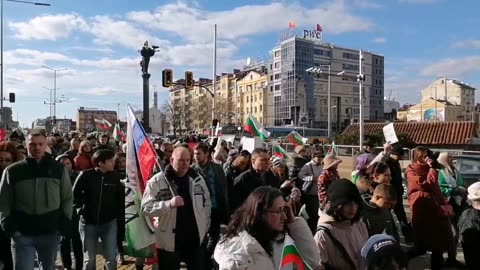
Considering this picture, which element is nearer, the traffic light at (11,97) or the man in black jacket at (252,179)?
the man in black jacket at (252,179)

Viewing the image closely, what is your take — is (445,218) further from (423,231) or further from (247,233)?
(247,233)

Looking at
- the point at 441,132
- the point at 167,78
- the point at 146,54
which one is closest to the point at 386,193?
the point at 146,54

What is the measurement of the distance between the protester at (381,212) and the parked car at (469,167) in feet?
26.7

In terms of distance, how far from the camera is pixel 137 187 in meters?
5.19

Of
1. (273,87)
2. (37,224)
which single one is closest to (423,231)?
(37,224)

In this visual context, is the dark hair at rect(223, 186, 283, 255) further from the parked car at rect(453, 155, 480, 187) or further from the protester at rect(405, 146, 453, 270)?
the parked car at rect(453, 155, 480, 187)

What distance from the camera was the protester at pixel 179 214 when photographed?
4.57 m

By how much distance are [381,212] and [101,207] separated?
3052mm

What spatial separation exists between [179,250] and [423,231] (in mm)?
3290

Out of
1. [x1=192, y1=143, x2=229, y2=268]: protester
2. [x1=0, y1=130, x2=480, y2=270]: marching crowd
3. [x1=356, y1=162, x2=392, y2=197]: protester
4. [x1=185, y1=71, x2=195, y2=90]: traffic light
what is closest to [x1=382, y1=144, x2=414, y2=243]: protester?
[x1=0, y1=130, x2=480, y2=270]: marching crowd

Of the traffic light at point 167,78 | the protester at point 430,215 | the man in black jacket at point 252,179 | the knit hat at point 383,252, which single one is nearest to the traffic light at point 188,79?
the traffic light at point 167,78

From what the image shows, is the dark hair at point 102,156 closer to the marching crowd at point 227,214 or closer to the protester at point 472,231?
the marching crowd at point 227,214

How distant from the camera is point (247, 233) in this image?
279 cm

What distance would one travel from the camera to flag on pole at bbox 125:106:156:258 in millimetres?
5117
